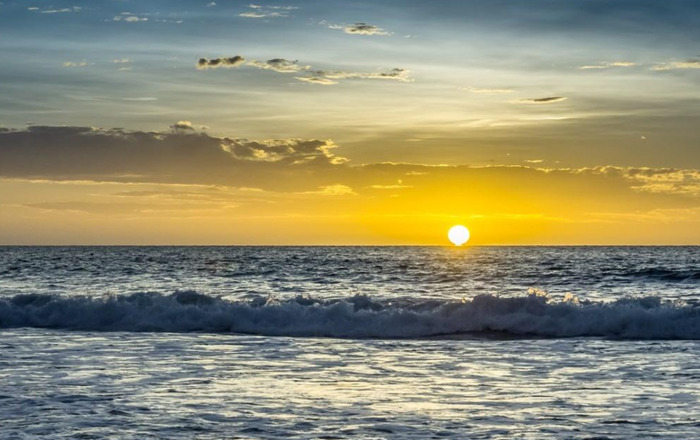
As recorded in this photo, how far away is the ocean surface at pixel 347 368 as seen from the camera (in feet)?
39.9

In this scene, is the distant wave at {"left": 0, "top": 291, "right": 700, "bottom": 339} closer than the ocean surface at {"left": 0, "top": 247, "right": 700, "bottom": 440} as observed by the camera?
No

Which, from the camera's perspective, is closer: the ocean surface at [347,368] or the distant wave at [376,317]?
the ocean surface at [347,368]

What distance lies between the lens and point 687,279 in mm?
52188

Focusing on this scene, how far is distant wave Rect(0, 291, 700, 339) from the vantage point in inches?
1045

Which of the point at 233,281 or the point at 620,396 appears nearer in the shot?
the point at 620,396

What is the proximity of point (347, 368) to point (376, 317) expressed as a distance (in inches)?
427

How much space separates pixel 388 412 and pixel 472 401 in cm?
174

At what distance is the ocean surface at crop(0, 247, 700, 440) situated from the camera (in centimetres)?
1216

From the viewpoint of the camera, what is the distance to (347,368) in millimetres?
17734

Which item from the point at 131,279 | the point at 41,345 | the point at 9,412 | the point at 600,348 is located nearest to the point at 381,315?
the point at 600,348

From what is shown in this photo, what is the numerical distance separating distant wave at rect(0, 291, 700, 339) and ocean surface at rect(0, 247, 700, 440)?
72 mm

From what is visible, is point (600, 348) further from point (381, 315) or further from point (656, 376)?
point (381, 315)

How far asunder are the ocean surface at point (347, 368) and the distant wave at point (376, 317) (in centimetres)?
7

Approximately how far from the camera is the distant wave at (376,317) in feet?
87.0
